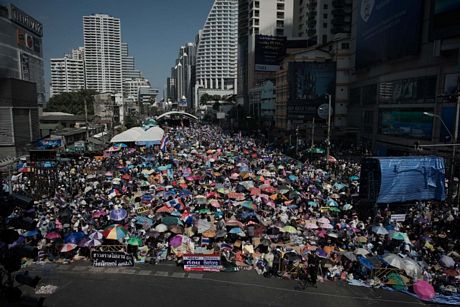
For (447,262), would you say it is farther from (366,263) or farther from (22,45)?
(22,45)

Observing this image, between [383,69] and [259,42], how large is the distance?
54332mm

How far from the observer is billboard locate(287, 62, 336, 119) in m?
59.8

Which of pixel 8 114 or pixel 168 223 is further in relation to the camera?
pixel 8 114

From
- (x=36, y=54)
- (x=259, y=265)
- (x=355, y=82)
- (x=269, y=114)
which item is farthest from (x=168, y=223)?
(x=36, y=54)

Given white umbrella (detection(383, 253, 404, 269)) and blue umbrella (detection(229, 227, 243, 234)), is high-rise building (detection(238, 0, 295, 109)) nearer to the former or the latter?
blue umbrella (detection(229, 227, 243, 234))

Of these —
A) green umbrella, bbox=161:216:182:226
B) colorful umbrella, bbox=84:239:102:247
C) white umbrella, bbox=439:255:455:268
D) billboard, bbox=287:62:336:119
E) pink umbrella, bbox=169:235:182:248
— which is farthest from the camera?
billboard, bbox=287:62:336:119

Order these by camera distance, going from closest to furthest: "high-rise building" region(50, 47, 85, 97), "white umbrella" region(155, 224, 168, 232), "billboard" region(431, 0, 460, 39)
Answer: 1. "white umbrella" region(155, 224, 168, 232)
2. "billboard" region(431, 0, 460, 39)
3. "high-rise building" region(50, 47, 85, 97)

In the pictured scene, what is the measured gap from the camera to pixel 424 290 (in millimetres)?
12250

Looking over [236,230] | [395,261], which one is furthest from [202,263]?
[395,261]

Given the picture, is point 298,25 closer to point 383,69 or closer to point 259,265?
point 383,69

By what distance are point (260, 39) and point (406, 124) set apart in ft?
204

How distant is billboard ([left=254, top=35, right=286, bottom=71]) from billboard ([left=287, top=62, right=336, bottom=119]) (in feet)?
102

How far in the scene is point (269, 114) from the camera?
87250 mm

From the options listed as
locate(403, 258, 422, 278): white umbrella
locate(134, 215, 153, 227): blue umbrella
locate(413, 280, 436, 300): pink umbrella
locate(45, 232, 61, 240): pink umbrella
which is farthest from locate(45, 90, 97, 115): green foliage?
locate(413, 280, 436, 300): pink umbrella
